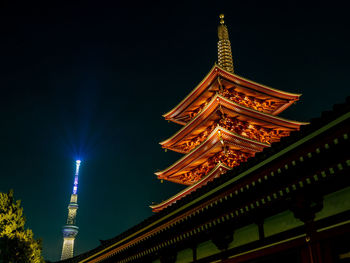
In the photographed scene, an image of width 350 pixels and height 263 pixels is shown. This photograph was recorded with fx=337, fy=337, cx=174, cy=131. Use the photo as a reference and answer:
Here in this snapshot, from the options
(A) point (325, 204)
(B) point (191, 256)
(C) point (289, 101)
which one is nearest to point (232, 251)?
(B) point (191, 256)

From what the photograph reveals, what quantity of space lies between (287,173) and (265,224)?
194cm

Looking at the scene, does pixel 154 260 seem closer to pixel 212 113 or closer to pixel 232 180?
pixel 232 180

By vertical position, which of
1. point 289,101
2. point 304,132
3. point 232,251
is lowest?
point 232,251

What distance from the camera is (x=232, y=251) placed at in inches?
381

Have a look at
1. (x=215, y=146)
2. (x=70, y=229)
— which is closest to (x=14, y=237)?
(x=215, y=146)

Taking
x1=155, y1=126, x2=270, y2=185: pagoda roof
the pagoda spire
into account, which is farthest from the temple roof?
the pagoda spire

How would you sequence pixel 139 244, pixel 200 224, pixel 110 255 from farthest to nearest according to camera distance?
1. pixel 110 255
2. pixel 139 244
3. pixel 200 224

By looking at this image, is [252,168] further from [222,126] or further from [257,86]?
[257,86]

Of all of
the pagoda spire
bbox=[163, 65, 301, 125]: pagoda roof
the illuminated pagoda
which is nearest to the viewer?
the illuminated pagoda

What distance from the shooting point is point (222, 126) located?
23781 mm

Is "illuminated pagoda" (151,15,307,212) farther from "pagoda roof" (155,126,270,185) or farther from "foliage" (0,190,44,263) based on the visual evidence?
"foliage" (0,190,44,263)

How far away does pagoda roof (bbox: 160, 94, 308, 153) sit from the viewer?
2341 centimetres

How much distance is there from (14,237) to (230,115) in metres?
17.7

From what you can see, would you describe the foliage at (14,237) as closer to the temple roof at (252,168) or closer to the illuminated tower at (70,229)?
the temple roof at (252,168)
